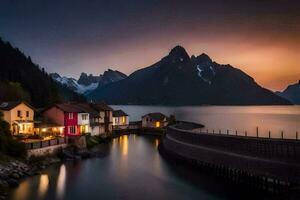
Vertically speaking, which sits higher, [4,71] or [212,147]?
[4,71]

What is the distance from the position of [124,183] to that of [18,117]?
3120cm

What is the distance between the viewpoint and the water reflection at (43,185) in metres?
43.5

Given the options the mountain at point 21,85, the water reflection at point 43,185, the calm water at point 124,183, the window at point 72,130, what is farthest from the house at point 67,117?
the water reflection at point 43,185

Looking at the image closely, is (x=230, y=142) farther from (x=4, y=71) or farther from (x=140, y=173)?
(x=4, y=71)

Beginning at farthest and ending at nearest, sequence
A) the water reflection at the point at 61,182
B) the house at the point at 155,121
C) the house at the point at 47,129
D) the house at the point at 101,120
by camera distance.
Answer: the house at the point at 155,121, the house at the point at 101,120, the house at the point at 47,129, the water reflection at the point at 61,182

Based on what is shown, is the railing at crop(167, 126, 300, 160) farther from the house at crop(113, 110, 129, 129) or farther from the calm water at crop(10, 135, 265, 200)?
the house at crop(113, 110, 129, 129)

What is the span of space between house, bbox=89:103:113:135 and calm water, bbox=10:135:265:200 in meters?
27.6

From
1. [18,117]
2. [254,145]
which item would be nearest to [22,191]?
[254,145]

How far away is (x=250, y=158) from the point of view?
4550 cm

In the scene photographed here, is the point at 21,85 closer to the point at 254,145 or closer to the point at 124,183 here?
the point at 124,183

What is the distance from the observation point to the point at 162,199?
41.8 m

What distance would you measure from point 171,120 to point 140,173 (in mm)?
68898

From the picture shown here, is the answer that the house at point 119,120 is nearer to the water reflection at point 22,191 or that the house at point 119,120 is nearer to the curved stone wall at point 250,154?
the curved stone wall at point 250,154

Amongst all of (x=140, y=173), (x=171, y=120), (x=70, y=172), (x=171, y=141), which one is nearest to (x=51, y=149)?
(x=70, y=172)
